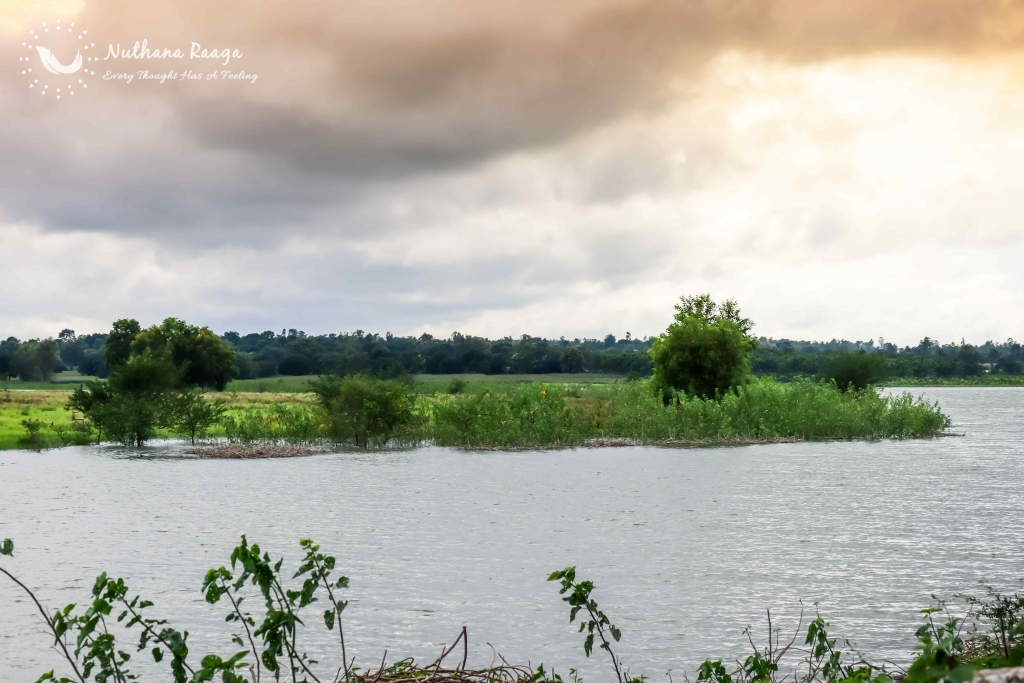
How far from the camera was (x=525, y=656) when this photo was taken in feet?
32.3

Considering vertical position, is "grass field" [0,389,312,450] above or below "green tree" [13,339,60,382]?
below

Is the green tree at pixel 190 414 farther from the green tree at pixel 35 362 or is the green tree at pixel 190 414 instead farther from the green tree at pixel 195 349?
the green tree at pixel 35 362

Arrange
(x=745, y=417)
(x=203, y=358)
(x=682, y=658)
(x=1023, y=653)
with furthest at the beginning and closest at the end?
(x=203, y=358) < (x=745, y=417) < (x=682, y=658) < (x=1023, y=653)

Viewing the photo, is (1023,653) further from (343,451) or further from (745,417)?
(745,417)

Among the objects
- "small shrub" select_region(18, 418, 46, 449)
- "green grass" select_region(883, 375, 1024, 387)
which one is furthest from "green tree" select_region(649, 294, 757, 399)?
"green grass" select_region(883, 375, 1024, 387)

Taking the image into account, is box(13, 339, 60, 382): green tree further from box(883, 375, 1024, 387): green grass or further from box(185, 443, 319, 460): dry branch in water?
box(883, 375, 1024, 387): green grass

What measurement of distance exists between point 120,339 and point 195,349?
10256 mm

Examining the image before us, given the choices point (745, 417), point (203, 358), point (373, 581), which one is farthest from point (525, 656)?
point (203, 358)

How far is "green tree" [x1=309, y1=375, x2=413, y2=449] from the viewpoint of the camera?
41.6 m

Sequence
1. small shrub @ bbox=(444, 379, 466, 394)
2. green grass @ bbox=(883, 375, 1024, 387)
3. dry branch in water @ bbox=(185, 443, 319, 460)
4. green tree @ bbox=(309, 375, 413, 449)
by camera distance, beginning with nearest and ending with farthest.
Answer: dry branch in water @ bbox=(185, 443, 319, 460), green tree @ bbox=(309, 375, 413, 449), small shrub @ bbox=(444, 379, 466, 394), green grass @ bbox=(883, 375, 1024, 387)

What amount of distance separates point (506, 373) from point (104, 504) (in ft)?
317

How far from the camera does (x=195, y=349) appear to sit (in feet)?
299

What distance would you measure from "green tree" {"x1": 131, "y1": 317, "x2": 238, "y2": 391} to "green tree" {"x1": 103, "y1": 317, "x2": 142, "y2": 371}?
326 centimetres

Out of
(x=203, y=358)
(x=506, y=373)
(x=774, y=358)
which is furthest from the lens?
(x=774, y=358)
